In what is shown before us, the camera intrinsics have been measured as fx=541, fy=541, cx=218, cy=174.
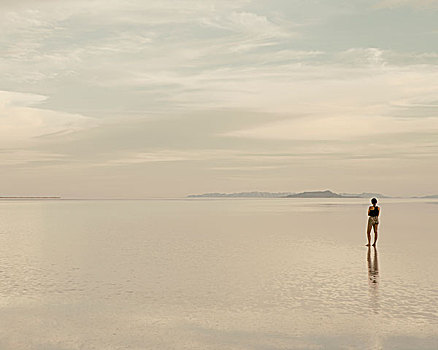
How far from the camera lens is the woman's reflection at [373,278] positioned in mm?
14726

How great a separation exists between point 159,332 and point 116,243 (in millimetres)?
20861

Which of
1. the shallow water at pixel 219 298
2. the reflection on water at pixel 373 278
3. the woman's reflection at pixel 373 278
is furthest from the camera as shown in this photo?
the woman's reflection at pixel 373 278

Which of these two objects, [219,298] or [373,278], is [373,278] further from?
[219,298]

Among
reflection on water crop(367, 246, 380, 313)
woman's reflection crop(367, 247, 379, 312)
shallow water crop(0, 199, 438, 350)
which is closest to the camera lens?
shallow water crop(0, 199, 438, 350)

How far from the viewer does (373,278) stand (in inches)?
736

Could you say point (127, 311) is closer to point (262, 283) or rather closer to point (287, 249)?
point (262, 283)

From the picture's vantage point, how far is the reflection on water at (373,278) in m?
14.6

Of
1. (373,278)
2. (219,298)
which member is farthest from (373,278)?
(219,298)

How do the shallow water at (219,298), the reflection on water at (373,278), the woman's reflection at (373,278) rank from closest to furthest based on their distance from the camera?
the shallow water at (219,298) < the reflection on water at (373,278) < the woman's reflection at (373,278)

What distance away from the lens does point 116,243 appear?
32.0 metres

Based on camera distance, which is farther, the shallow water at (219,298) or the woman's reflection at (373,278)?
the woman's reflection at (373,278)

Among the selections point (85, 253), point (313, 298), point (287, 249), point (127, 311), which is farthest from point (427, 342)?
point (85, 253)

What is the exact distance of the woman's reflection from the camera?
14.7 m

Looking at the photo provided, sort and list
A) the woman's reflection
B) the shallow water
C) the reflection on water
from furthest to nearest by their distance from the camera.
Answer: the woman's reflection
the reflection on water
the shallow water
